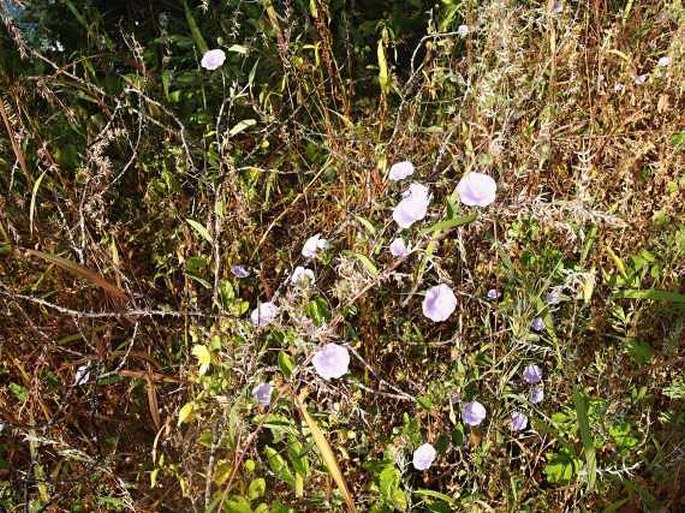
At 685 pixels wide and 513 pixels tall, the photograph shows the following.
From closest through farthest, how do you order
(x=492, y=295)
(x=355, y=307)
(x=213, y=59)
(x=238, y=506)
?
(x=238, y=506) → (x=355, y=307) → (x=492, y=295) → (x=213, y=59)

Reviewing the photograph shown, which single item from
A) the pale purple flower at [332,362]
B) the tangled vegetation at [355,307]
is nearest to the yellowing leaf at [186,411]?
the tangled vegetation at [355,307]

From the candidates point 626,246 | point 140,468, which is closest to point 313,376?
point 140,468

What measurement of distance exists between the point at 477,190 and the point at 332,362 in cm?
38

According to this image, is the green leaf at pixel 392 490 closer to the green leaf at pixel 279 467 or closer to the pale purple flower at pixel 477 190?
the green leaf at pixel 279 467

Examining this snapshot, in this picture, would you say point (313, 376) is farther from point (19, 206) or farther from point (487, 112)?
point (19, 206)

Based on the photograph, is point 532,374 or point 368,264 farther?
point 532,374

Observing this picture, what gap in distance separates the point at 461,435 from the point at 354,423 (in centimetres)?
20

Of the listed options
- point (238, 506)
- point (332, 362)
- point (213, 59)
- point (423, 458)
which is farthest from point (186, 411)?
point (213, 59)

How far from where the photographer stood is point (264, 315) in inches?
52.5

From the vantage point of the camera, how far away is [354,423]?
1.41m

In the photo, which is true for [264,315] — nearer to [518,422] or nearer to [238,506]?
[238,506]

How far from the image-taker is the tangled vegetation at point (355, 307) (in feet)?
4.27

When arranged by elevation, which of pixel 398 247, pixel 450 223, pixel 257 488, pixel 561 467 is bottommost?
pixel 561 467

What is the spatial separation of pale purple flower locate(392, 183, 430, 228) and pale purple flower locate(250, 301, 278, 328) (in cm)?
27
